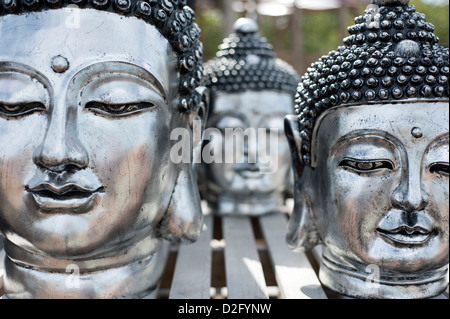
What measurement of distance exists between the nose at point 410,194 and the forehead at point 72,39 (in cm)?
84

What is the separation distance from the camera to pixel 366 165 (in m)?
1.54

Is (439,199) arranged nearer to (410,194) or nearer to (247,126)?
(410,194)

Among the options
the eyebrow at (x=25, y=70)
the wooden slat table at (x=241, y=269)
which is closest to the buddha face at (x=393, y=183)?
the wooden slat table at (x=241, y=269)

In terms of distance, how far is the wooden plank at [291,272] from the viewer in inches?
68.7

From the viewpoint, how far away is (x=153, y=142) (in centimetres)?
152

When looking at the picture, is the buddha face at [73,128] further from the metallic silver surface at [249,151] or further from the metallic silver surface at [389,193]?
the metallic silver surface at [249,151]

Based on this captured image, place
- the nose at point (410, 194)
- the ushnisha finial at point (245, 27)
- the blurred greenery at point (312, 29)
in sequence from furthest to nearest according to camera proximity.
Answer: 1. the ushnisha finial at point (245, 27)
2. the blurred greenery at point (312, 29)
3. the nose at point (410, 194)

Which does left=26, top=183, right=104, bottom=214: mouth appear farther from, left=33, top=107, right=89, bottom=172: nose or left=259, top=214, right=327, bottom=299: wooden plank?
left=259, top=214, right=327, bottom=299: wooden plank

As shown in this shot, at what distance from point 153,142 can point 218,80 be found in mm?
1289

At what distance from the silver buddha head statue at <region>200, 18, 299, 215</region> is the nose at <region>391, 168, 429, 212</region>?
1270 mm

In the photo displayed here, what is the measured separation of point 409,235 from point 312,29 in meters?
9.00

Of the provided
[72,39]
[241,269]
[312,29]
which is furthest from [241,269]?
[312,29]

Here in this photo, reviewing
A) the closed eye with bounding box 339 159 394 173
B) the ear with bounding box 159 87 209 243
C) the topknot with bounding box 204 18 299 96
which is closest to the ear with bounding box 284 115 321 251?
the closed eye with bounding box 339 159 394 173
